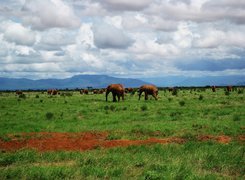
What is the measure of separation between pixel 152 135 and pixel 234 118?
715 centimetres

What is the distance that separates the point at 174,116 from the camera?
24469 mm

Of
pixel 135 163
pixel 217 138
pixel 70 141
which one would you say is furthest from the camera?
pixel 217 138

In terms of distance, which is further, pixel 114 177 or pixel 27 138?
pixel 27 138

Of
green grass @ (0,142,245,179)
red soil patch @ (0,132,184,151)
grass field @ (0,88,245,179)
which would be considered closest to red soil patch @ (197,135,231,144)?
grass field @ (0,88,245,179)

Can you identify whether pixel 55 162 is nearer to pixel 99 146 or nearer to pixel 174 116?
pixel 99 146

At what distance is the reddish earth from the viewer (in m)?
14.6

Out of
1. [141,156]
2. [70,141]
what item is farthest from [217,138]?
[70,141]

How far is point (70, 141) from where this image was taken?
51.8 ft

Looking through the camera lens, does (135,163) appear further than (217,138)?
No

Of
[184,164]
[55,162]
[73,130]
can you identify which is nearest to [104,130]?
[73,130]

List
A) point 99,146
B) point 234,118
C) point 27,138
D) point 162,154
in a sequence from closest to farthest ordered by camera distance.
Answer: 1. point 162,154
2. point 99,146
3. point 27,138
4. point 234,118

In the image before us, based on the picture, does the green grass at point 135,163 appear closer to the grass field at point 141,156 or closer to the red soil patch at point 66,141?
the grass field at point 141,156

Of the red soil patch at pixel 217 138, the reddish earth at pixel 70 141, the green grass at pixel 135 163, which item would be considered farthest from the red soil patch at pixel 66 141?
the green grass at pixel 135 163

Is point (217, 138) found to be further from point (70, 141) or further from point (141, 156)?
point (70, 141)
